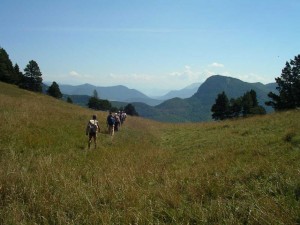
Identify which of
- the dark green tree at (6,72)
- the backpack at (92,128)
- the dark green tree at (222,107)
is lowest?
the backpack at (92,128)

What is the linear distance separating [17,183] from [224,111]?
80512 mm

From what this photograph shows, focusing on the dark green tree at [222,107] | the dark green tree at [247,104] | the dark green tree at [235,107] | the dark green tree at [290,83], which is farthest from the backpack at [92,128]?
the dark green tree at [222,107]

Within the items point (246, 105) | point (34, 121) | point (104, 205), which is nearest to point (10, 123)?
point (34, 121)

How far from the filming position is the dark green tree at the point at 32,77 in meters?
95.6

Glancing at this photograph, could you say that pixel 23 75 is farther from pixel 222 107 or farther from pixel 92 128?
pixel 92 128

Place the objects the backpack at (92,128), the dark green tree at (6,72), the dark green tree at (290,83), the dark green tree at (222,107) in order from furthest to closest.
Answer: the dark green tree at (222,107) < the dark green tree at (6,72) < the dark green tree at (290,83) < the backpack at (92,128)

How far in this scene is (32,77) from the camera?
96562mm

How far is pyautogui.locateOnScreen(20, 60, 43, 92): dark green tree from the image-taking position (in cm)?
9556

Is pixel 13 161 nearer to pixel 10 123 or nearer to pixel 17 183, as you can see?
pixel 17 183

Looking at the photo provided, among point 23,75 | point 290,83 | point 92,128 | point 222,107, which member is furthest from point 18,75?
point 92,128

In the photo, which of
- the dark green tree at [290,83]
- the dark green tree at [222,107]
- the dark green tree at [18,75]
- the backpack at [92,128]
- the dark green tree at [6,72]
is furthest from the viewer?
the dark green tree at [18,75]

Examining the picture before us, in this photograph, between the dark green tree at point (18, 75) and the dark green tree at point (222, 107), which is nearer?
the dark green tree at point (222, 107)

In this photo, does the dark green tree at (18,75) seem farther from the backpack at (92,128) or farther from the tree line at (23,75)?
the backpack at (92,128)

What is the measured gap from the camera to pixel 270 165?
9.55m
